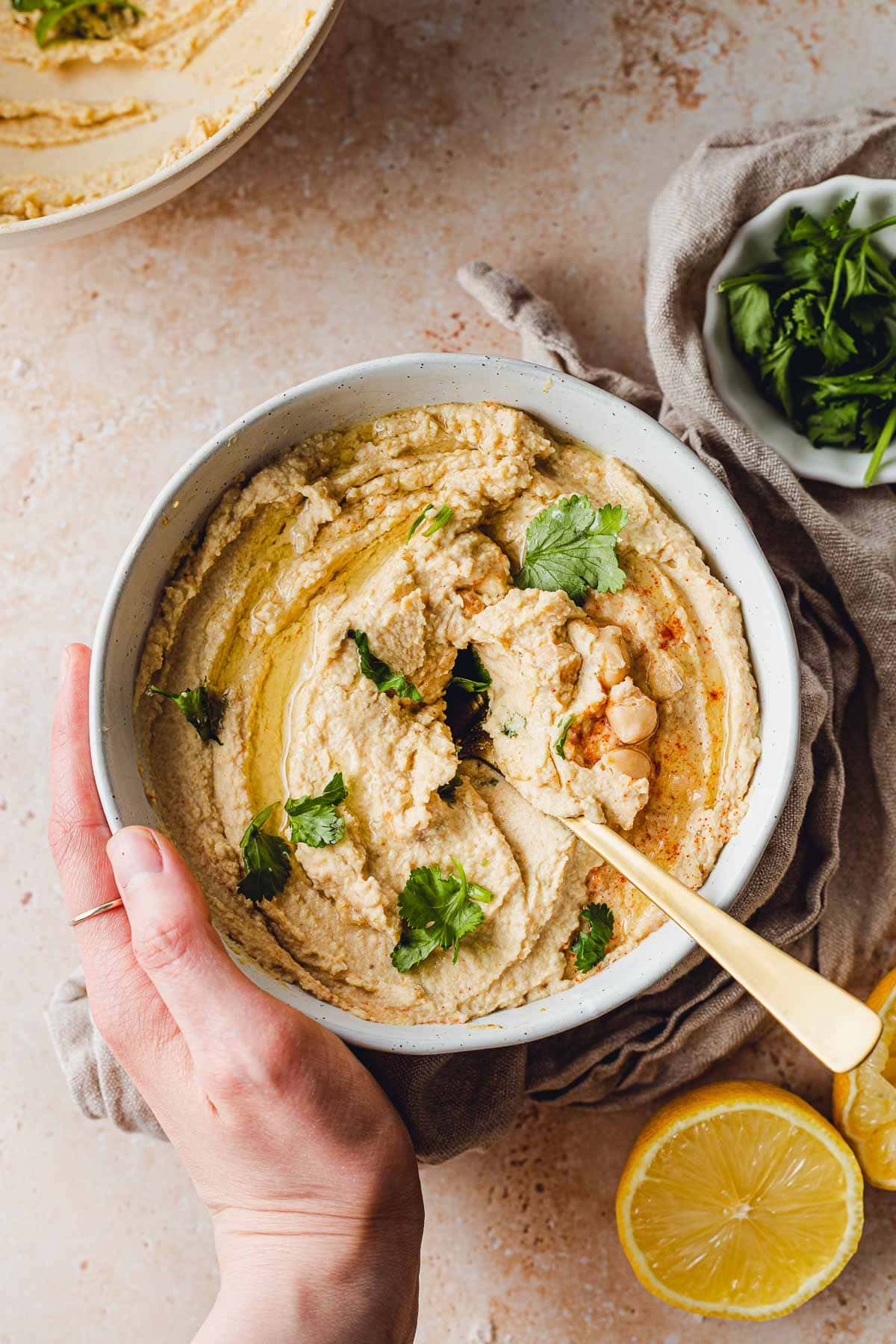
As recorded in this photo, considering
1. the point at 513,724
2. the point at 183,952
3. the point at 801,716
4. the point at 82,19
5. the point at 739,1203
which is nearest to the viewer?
the point at 183,952

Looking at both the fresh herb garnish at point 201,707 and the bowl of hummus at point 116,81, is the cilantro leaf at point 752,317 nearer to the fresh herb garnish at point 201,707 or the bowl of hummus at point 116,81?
the bowl of hummus at point 116,81

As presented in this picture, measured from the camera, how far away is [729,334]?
256 centimetres

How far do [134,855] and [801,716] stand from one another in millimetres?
1377

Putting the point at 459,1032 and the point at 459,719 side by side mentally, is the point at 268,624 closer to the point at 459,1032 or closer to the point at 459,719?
the point at 459,719

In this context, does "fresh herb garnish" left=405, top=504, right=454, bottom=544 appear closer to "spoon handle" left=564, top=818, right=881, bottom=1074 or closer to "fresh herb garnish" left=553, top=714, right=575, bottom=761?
"fresh herb garnish" left=553, top=714, right=575, bottom=761

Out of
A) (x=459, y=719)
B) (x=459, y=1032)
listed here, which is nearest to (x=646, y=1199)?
(x=459, y=1032)

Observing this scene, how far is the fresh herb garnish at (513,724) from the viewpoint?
88.5 inches

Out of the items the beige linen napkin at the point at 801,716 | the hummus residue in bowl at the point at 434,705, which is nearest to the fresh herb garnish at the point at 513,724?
the hummus residue in bowl at the point at 434,705

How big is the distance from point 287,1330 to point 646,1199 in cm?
87

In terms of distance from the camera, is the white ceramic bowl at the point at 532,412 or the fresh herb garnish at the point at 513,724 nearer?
the white ceramic bowl at the point at 532,412

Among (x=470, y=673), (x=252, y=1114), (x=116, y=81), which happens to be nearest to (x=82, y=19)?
(x=116, y=81)

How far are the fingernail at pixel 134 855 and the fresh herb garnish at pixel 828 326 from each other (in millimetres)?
1641

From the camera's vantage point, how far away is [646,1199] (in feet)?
8.19

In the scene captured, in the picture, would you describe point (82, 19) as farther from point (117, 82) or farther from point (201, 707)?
point (201, 707)
